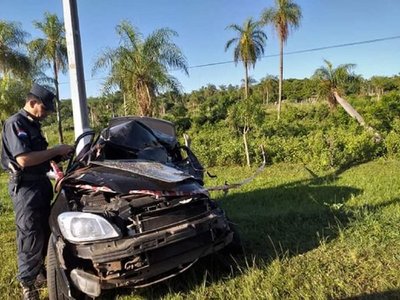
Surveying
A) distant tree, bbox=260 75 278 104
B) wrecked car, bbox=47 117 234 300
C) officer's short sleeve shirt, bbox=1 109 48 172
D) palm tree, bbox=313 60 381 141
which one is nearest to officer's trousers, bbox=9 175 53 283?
officer's short sleeve shirt, bbox=1 109 48 172

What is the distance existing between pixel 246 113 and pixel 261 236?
→ 1022 cm

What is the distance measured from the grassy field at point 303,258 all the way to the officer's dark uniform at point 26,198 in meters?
0.36

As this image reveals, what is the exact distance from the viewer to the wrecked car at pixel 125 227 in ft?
9.87

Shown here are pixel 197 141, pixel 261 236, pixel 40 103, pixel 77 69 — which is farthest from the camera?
pixel 197 141

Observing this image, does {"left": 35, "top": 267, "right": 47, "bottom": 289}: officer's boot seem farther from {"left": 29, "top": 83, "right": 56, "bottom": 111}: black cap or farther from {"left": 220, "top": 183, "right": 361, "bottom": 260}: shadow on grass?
{"left": 220, "top": 183, "right": 361, "bottom": 260}: shadow on grass

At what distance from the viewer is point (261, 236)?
4.75m

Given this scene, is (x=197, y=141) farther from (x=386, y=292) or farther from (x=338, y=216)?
(x=386, y=292)

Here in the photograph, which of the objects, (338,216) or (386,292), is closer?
(386,292)

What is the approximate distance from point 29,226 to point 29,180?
40cm

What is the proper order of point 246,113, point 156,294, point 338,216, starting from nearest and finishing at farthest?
point 156,294 → point 338,216 → point 246,113

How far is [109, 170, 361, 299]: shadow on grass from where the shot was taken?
12.2 ft

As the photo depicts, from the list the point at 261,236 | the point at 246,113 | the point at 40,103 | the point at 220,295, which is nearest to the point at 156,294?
the point at 220,295

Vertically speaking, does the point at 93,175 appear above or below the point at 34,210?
above

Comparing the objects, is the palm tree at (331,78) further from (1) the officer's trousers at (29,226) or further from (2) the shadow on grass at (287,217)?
(1) the officer's trousers at (29,226)
